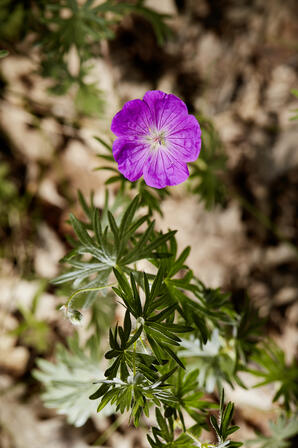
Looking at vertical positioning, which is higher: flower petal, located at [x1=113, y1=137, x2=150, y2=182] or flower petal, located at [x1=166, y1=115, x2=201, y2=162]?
flower petal, located at [x1=166, y1=115, x2=201, y2=162]

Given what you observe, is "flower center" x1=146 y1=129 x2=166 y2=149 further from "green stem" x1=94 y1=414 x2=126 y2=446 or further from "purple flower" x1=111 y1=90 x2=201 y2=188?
"green stem" x1=94 y1=414 x2=126 y2=446

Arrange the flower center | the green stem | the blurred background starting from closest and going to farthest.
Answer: the flower center → the green stem → the blurred background

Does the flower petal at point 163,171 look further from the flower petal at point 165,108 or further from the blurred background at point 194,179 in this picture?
the blurred background at point 194,179

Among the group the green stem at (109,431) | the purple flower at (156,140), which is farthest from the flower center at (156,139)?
the green stem at (109,431)

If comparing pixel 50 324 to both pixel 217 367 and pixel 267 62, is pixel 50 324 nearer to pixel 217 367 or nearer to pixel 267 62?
pixel 217 367

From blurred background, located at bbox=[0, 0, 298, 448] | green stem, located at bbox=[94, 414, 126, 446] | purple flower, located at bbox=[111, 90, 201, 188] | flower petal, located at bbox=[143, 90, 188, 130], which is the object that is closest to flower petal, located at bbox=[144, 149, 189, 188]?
purple flower, located at bbox=[111, 90, 201, 188]

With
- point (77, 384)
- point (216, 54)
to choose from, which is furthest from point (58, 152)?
point (77, 384)
